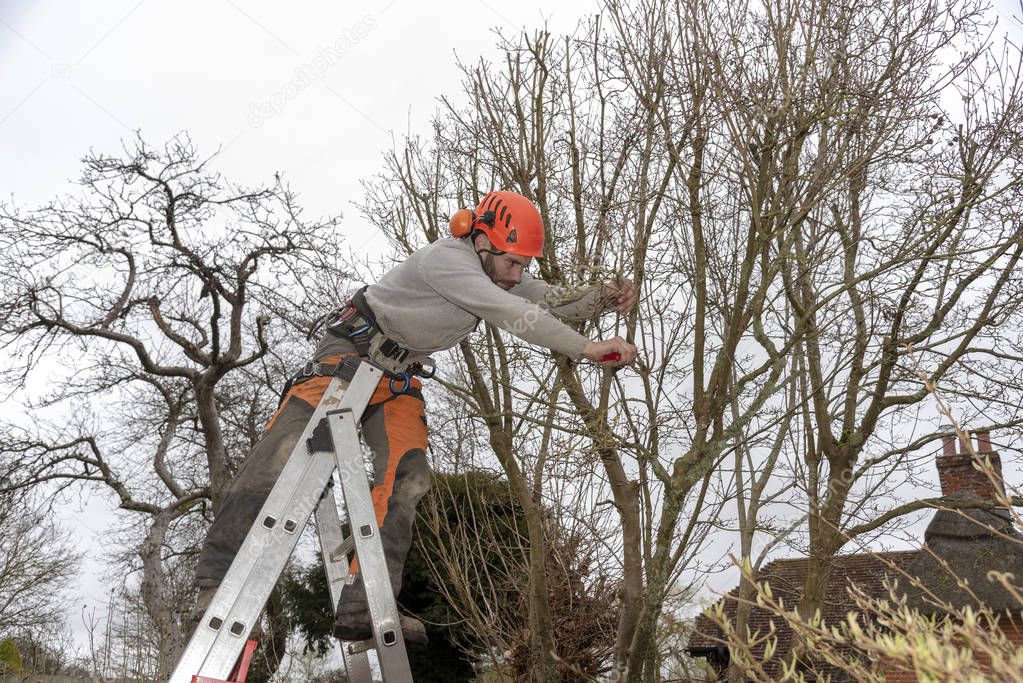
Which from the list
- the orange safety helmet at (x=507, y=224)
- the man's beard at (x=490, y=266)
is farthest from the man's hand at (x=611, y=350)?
the man's beard at (x=490, y=266)

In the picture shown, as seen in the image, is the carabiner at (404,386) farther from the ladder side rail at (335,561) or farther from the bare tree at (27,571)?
the bare tree at (27,571)

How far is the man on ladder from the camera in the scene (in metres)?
3.24

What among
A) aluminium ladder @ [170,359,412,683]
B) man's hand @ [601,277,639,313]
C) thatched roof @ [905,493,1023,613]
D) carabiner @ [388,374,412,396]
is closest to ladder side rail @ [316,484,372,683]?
aluminium ladder @ [170,359,412,683]

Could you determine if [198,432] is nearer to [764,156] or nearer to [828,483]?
[828,483]

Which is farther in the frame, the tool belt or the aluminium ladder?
the tool belt

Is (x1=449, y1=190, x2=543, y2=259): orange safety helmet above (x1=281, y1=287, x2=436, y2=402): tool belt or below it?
above

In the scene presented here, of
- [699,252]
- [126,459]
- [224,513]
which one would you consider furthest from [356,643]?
[126,459]

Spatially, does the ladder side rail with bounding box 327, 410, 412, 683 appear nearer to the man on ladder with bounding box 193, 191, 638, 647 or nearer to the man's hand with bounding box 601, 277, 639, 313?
the man on ladder with bounding box 193, 191, 638, 647

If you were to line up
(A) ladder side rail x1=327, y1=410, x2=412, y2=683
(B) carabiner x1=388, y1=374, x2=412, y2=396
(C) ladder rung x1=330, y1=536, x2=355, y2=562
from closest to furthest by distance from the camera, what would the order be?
1. (A) ladder side rail x1=327, y1=410, x2=412, y2=683
2. (C) ladder rung x1=330, y1=536, x2=355, y2=562
3. (B) carabiner x1=388, y1=374, x2=412, y2=396

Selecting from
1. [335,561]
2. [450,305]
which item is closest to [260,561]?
[335,561]

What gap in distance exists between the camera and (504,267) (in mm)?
3883

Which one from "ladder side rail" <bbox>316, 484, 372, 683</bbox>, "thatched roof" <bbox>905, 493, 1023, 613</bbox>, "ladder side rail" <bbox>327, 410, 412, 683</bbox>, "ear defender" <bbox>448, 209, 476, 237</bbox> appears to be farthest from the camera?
"thatched roof" <bbox>905, 493, 1023, 613</bbox>

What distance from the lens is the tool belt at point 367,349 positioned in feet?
11.8

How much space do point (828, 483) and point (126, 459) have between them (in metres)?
16.2
